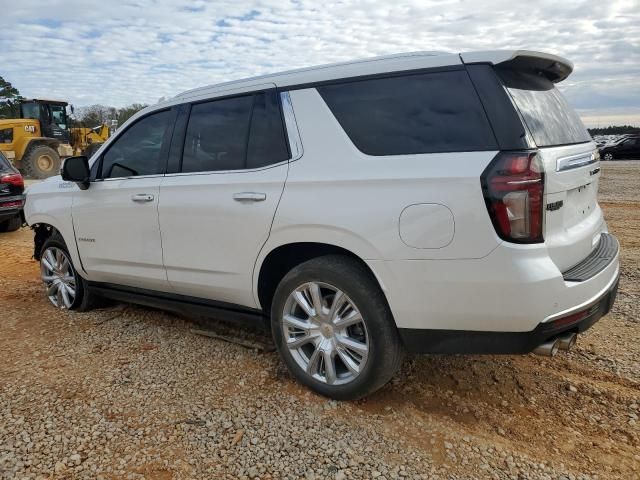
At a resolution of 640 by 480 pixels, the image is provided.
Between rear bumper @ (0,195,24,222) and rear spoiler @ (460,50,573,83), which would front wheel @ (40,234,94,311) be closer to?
rear spoiler @ (460,50,573,83)

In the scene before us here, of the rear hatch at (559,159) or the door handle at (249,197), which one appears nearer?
the rear hatch at (559,159)

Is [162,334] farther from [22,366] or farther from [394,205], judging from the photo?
[394,205]

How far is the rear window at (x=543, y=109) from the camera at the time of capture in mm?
2615

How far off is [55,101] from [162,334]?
19.8 metres

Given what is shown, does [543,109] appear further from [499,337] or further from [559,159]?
[499,337]

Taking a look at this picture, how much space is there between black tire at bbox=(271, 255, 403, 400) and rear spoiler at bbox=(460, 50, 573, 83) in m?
1.23

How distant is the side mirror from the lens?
14.1 ft

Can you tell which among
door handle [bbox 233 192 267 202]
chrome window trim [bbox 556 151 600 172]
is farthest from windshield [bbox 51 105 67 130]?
chrome window trim [bbox 556 151 600 172]

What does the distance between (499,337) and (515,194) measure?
0.70m

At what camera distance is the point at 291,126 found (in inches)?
127

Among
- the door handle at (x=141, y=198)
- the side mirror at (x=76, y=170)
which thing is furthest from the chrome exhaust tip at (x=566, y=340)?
the side mirror at (x=76, y=170)

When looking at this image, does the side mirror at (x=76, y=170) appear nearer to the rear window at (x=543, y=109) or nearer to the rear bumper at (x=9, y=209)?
the rear window at (x=543, y=109)

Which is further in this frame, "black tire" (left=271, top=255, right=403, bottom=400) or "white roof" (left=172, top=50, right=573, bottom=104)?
"black tire" (left=271, top=255, right=403, bottom=400)

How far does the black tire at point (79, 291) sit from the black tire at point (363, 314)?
259 cm
